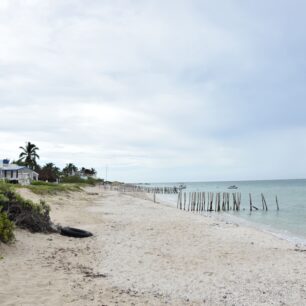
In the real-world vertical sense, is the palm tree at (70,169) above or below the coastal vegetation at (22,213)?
above

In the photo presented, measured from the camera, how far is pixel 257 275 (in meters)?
8.82

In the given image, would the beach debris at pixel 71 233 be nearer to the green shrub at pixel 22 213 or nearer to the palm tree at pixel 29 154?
the green shrub at pixel 22 213

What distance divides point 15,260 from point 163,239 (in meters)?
6.63

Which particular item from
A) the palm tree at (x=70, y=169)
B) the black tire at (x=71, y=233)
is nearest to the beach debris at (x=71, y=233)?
the black tire at (x=71, y=233)

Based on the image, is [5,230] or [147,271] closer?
[147,271]

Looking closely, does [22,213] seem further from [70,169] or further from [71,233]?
[70,169]

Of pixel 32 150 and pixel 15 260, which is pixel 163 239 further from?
pixel 32 150

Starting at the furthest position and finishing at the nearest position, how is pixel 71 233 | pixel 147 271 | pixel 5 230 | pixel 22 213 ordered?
pixel 71 233 < pixel 22 213 < pixel 5 230 < pixel 147 271

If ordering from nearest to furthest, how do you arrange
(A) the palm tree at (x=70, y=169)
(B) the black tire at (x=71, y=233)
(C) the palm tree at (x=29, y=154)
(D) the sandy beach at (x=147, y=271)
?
(D) the sandy beach at (x=147, y=271)
(B) the black tire at (x=71, y=233)
(C) the palm tree at (x=29, y=154)
(A) the palm tree at (x=70, y=169)

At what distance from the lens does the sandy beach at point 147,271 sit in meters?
6.64

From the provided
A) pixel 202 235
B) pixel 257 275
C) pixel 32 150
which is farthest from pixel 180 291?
pixel 32 150

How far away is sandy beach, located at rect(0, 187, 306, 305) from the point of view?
6637mm

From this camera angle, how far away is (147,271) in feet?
28.8

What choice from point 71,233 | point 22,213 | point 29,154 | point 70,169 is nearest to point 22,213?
point 22,213
